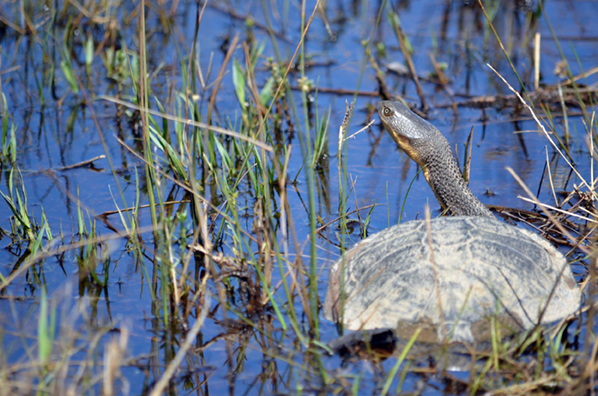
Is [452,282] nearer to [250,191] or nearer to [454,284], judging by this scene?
[454,284]

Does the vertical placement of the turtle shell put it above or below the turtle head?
below

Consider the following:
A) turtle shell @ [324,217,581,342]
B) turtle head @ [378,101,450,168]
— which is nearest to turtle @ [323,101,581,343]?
turtle shell @ [324,217,581,342]

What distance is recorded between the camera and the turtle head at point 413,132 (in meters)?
3.51

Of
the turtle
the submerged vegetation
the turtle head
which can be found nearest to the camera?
the submerged vegetation

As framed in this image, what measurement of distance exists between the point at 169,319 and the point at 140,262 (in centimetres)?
47

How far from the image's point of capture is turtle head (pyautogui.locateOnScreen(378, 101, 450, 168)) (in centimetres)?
351

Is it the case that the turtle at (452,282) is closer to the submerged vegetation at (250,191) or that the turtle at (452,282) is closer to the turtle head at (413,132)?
the submerged vegetation at (250,191)

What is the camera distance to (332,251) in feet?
10.1

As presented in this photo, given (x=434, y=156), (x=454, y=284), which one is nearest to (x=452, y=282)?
(x=454, y=284)

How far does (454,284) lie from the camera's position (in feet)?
7.45

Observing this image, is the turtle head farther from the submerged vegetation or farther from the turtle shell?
the turtle shell

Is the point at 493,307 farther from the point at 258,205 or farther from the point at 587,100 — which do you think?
the point at 587,100

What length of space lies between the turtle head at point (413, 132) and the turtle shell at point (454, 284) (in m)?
0.98

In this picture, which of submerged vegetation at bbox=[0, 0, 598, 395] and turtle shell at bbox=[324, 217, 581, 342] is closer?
Answer: submerged vegetation at bbox=[0, 0, 598, 395]
